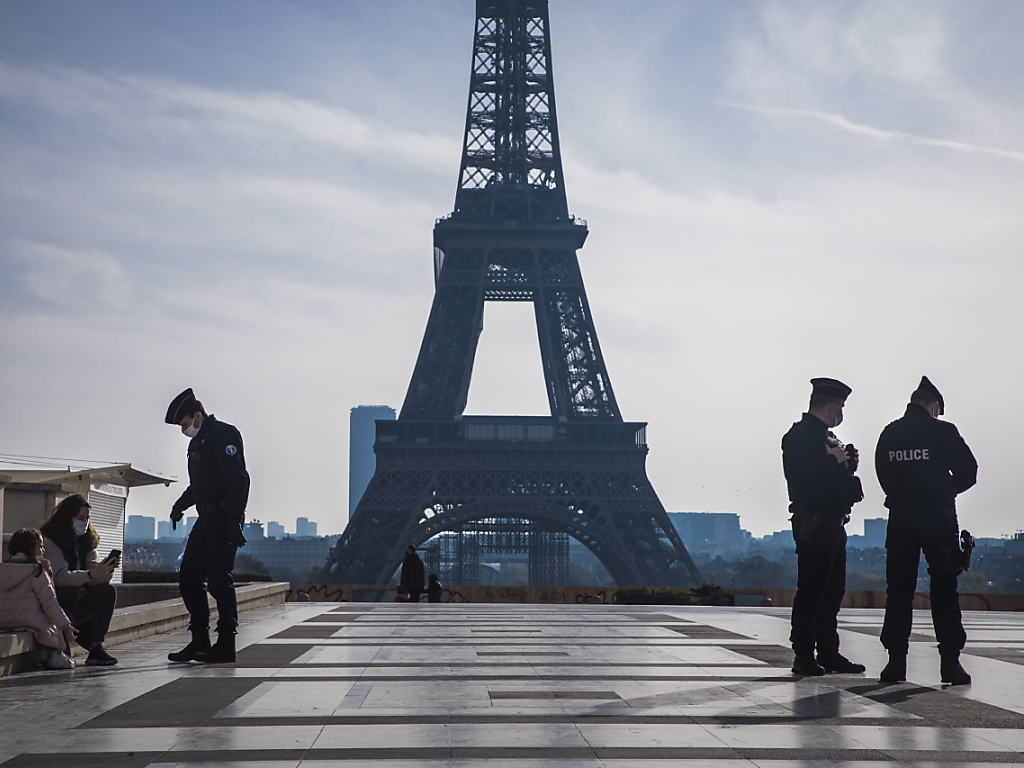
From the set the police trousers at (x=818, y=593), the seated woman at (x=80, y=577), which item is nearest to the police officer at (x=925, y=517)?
the police trousers at (x=818, y=593)

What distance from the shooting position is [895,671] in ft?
24.8

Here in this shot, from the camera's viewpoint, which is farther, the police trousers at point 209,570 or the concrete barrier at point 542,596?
the concrete barrier at point 542,596

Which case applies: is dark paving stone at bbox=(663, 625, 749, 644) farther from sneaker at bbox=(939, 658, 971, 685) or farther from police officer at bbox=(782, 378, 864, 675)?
sneaker at bbox=(939, 658, 971, 685)

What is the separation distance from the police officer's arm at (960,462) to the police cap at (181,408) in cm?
548

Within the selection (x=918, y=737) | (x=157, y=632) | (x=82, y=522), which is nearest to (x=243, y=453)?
(x=82, y=522)

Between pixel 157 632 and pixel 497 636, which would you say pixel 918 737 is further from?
pixel 157 632

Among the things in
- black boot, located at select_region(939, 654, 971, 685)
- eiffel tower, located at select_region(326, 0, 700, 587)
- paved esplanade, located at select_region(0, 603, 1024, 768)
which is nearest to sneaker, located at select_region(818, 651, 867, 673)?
paved esplanade, located at select_region(0, 603, 1024, 768)

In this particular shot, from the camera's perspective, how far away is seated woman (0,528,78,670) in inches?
312

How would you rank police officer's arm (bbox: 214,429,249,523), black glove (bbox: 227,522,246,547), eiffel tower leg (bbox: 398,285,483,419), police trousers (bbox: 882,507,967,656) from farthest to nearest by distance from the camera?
eiffel tower leg (bbox: 398,285,483,419) → police officer's arm (bbox: 214,429,249,523) → black glove (bbox: 227,522,246,547) → police trousers (bbox: 882,507,967,656)

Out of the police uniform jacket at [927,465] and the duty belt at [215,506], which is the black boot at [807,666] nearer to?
the police uniform jacket at [927,465]

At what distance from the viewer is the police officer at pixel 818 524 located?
805 centimetres

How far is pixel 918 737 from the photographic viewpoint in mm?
5316

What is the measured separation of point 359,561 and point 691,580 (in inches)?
572

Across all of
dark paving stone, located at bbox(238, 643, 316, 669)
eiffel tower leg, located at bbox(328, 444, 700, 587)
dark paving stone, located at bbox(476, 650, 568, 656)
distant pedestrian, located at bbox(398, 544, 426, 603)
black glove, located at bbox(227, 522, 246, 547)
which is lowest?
dark paving stone, located at bbox(238, 643, 316, 669)
